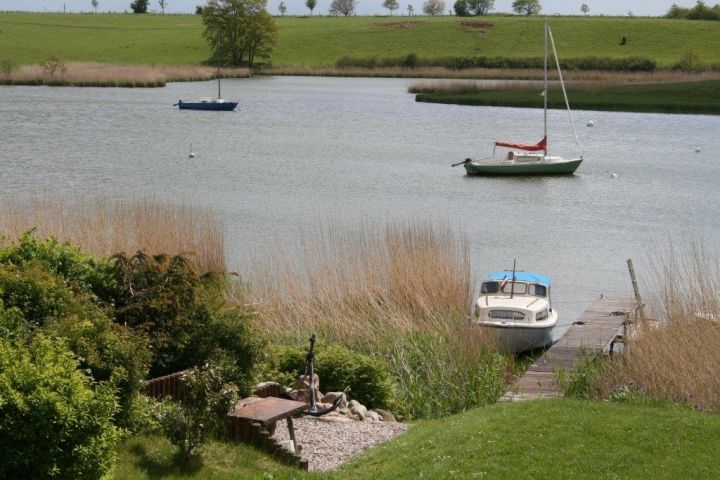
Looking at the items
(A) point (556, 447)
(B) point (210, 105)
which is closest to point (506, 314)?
(A) point (556, 447)

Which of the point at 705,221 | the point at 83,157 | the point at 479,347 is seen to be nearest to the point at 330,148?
the point at 83,157

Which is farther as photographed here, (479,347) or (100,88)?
(100,88)

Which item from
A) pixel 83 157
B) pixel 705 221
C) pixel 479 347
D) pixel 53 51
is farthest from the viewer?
pixel 53 51

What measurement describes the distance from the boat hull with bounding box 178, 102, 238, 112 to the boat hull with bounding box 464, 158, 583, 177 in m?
34.4

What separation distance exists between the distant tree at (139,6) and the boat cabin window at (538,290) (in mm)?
188139

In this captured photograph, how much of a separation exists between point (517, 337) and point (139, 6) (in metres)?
191

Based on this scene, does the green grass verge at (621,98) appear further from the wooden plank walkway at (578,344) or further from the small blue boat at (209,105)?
the wooden plank walkway at (578,344)

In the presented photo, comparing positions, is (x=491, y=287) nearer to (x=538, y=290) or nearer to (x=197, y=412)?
(x=538, y=290)

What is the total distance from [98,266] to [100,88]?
87.9 metres

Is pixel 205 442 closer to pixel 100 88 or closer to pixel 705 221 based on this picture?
pixel 705 221

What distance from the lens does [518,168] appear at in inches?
1880

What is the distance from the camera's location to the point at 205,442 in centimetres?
998

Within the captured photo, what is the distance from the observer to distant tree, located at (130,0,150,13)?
645 feet

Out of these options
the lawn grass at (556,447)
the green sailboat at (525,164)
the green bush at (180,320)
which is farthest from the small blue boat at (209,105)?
the lawn grass at (556,447)
